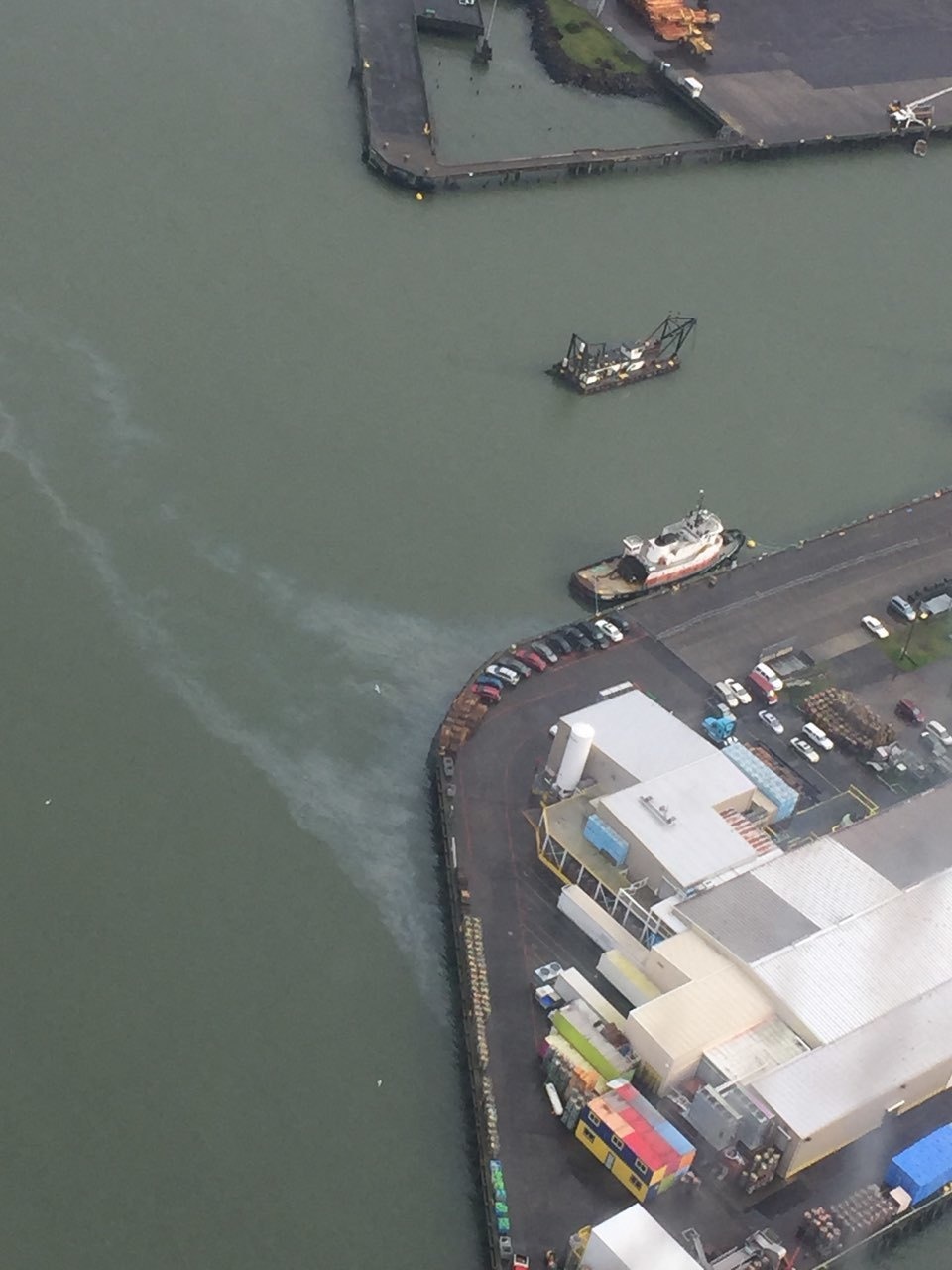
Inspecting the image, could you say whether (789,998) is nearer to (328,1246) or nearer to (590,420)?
(328,1246)

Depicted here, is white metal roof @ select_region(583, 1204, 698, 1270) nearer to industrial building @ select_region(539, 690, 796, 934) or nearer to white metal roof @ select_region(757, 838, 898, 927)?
industrial building @ select_region(539, 690, 796, 934)

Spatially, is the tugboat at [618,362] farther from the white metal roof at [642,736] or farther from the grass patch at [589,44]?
the grass patch at [589,44]

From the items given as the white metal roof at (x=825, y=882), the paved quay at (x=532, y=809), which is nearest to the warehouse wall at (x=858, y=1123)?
the paved quay at (x=532, y=809)

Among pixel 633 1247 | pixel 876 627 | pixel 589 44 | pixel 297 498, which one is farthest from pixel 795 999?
pixel 589 44

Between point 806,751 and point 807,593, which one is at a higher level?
point 807,593

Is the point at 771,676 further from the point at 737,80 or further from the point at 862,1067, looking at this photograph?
the point at 737,80

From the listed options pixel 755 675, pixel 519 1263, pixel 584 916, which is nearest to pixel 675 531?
A: pixel 755 675

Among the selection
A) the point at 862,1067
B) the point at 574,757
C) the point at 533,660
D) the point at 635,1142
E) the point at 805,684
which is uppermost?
the point at 805,684

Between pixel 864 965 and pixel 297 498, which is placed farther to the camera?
pixel 297 498
